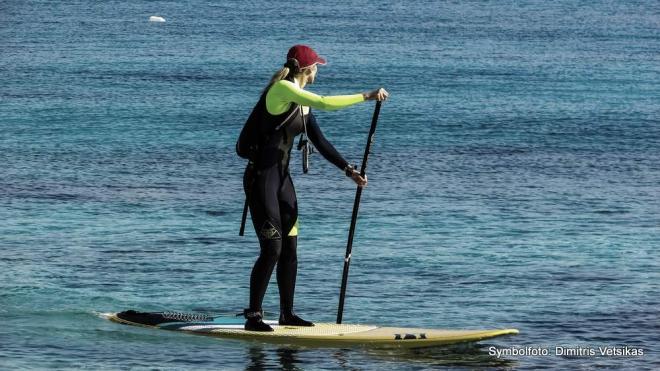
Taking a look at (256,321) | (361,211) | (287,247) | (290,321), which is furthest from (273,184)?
(361,211)

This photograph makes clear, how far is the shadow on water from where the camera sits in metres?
14.5

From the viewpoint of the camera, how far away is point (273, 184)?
48.1 ft

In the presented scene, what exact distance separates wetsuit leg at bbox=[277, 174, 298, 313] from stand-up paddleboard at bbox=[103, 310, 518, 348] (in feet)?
1.18

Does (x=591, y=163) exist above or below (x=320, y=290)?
above

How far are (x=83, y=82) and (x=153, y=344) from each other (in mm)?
41587

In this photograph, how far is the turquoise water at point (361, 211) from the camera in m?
16.1

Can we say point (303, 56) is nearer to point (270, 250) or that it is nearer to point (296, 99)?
point (296, 99)

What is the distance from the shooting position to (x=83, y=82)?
5578 cm

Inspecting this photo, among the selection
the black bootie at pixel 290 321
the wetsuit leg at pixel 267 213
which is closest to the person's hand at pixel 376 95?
the wetsuit leg at pixel 267 213

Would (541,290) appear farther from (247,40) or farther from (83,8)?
(83,8)

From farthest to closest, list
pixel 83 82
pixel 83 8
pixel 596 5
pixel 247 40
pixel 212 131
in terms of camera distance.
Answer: pixel 596 5, pixel 83 8, pixel 247 40, pixel 83 82, pixel 212 131

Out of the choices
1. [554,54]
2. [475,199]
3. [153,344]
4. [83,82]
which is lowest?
[153,344]

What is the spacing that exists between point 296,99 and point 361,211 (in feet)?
38.9

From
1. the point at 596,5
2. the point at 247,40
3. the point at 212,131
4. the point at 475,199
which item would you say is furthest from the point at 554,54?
the point at 596,5
